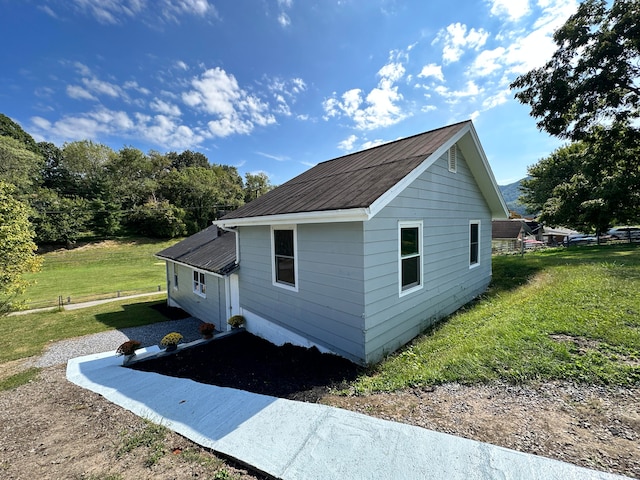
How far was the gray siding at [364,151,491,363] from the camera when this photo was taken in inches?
188

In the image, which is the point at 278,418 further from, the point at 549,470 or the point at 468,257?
the point at 468,257

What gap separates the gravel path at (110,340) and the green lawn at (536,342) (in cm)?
754

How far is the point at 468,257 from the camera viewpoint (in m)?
8.07

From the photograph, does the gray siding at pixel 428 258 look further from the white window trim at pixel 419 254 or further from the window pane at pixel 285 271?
the window pane at pixel 285 271

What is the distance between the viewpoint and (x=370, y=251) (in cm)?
459

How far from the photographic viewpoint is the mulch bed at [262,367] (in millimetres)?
4309

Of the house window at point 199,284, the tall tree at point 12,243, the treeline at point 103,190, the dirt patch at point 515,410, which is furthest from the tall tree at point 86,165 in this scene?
the dirt patch at point 515,410

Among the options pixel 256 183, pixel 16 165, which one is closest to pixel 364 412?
pixel 16 165

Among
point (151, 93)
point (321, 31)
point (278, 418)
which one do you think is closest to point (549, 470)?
point (278, 418)

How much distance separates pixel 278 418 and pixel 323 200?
3.51 m

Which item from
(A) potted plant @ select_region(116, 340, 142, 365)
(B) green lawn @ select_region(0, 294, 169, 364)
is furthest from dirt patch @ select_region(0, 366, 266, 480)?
(B) green lawn @ select_region(0, 294, 169, 364)

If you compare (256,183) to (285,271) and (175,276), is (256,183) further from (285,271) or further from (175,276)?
(285,271)

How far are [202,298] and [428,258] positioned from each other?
8.31 metres

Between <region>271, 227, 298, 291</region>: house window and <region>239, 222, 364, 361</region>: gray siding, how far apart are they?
0.16 metres
